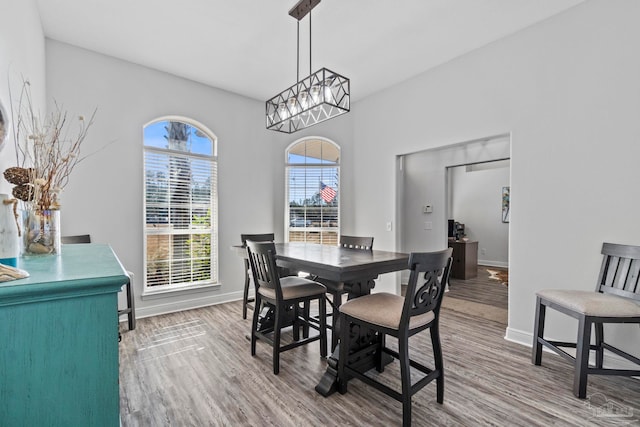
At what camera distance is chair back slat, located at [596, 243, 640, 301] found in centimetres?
215

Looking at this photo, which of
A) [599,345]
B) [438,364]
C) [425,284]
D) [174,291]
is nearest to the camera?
[425,284]

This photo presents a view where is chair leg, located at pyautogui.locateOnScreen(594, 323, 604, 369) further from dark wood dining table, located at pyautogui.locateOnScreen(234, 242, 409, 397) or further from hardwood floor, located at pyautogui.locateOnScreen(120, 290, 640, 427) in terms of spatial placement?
dark wood dining table, located at pyautogui.locateOnScreen(234, 242, 409, 397)

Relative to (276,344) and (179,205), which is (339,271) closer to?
(276,344)

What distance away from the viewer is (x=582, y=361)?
199cm

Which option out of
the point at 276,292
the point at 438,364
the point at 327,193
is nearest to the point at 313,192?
the point at 327,193

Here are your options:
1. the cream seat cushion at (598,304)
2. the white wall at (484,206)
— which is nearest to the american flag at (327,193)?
the cream seat cushion at (598,304)

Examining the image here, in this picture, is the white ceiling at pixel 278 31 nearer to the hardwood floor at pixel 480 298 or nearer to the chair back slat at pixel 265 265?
the chair back slat at pixel 265 265

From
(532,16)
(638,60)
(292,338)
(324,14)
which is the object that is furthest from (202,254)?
(638,60)

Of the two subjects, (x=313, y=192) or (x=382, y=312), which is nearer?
(x=382, y=312)

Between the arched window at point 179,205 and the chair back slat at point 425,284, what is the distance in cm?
306

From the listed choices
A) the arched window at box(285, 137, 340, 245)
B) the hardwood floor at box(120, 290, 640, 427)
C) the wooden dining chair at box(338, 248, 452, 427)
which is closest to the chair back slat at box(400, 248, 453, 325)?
the wooden dining chair at box(338, 248, 452, 427)

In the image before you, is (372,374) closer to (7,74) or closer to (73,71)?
(7,74)

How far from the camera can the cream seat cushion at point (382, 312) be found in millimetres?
1770

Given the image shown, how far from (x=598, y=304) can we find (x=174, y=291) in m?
4.03
